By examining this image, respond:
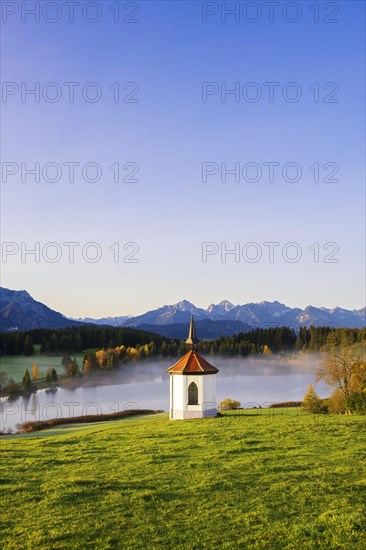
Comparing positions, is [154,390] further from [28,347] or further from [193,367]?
[193,367]

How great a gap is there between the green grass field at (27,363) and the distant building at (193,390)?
7501 cm

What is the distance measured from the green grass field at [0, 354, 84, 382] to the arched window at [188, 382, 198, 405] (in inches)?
2992

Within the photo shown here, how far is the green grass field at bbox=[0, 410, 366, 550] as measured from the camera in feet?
42.6

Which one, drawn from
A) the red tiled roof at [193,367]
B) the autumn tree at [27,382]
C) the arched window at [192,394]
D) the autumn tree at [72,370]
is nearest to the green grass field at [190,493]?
the arched window at [192,394]

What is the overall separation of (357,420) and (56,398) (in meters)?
75.2

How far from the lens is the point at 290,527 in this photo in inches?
526

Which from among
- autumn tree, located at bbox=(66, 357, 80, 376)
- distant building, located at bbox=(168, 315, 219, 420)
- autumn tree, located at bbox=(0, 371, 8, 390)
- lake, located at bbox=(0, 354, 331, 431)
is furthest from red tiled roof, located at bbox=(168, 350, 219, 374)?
autumn tree, located at bbox=(66, 357, 80, 376)

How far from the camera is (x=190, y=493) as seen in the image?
55.7 ft

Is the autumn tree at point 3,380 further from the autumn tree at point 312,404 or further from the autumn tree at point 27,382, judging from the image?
the autumn tree at point 312,404

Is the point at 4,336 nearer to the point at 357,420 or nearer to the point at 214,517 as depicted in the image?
the point at 357,420

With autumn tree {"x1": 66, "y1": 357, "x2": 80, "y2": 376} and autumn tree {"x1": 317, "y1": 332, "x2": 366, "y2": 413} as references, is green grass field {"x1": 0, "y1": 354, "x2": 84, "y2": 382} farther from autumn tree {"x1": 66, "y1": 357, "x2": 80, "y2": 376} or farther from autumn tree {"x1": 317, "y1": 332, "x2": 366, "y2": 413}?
autumn tree {"x1": 317, "y1": 332, "x2": 366, "y2": 413}

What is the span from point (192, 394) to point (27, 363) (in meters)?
93.6

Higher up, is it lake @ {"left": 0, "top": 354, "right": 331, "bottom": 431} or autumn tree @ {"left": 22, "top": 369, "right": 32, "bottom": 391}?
autumn tree @ {"left": 22, "top": 369, "right": 32, "bottom": 391}

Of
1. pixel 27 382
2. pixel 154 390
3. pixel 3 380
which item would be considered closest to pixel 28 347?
pixel 3 380
